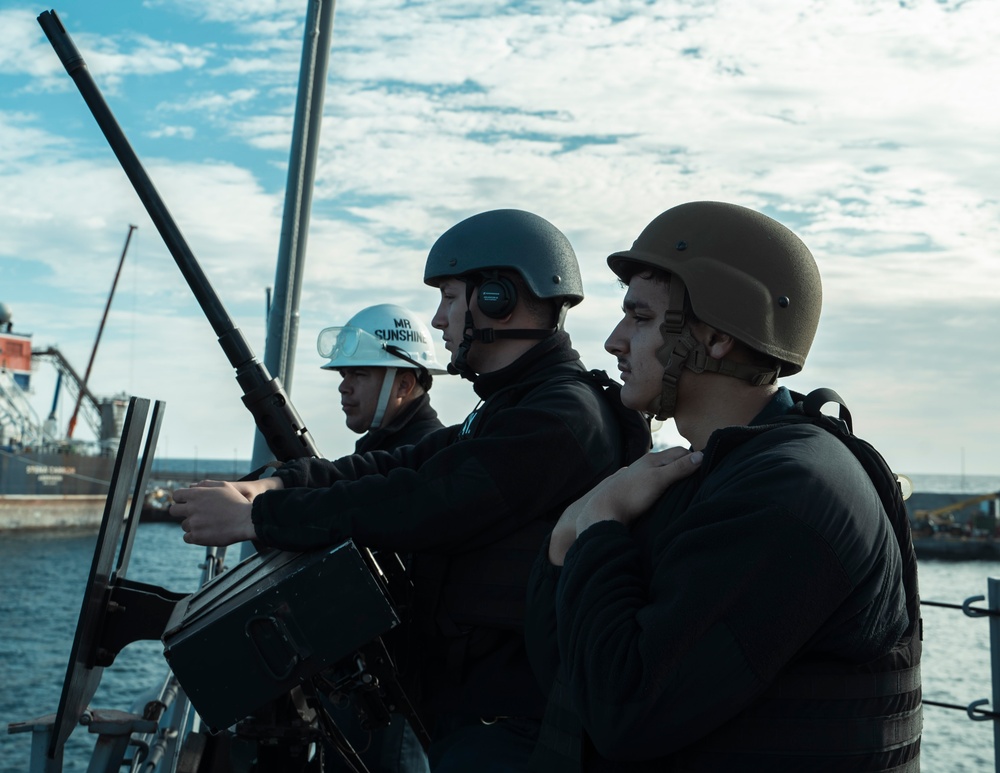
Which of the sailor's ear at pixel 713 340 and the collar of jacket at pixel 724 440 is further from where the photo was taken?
the sailor's ear at pixel 713 340

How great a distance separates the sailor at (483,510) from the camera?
322cm

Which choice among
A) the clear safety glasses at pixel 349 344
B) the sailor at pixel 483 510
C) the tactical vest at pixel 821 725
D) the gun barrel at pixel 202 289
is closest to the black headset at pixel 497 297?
the sailor at pixel 483 510

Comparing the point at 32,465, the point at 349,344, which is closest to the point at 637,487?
the point at 349,344

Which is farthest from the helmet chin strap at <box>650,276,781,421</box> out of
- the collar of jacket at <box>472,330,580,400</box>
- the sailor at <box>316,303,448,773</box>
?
the sailor at <box>316,303,448,773</box>

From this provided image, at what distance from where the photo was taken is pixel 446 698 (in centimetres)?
347

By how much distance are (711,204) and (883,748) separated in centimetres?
114

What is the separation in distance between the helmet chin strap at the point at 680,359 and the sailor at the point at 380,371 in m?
3.66

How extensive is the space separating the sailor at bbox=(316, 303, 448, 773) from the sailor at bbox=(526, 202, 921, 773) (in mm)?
3469

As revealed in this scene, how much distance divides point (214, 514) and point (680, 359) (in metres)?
1.73

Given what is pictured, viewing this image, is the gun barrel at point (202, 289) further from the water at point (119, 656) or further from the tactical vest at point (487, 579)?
the water at point (119, 656)

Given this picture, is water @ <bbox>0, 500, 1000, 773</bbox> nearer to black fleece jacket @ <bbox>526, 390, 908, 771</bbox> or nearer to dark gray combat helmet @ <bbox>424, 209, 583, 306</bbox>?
dark gray combat helmet @ <bbox>424, 209, 583, 306</bbox>

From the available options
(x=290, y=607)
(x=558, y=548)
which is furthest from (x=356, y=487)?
(x=558, y=548)

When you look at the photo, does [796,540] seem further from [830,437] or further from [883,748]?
[883,748]

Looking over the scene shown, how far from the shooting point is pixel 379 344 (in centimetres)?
630
